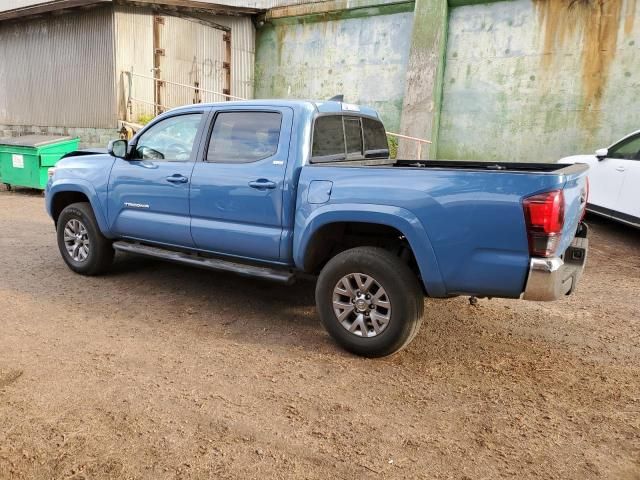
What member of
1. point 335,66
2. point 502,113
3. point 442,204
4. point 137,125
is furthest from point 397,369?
point 335,66

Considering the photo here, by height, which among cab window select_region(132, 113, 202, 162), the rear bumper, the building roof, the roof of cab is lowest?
the rear bumper

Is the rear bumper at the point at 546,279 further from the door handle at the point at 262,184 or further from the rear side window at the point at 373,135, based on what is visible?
the rear side window at the point at 373,135

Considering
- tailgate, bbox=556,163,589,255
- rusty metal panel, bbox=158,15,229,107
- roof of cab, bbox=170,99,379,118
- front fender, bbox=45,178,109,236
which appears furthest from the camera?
rusty metal panel, bbox=158,15,229,107

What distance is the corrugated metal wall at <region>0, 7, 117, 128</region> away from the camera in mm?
13266

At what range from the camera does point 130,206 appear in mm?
5102

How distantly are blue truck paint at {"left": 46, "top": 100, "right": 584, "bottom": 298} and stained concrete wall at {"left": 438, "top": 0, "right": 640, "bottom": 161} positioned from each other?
8.35 meters

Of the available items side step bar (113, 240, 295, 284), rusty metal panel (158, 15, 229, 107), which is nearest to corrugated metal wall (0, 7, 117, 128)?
rusty metal panel (158, 15, 229, 107)

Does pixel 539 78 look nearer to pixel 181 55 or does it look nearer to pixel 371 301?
pixel 181 55

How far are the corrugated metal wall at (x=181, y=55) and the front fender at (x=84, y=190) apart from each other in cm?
827

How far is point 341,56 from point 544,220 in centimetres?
1289

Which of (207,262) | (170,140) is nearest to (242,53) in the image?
(170,140)

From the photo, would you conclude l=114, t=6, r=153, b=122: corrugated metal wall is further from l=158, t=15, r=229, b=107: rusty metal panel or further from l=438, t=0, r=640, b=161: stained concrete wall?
l=438, t=0, r=640, b=161: stained concrete wall

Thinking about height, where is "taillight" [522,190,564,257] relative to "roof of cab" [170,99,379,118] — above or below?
below

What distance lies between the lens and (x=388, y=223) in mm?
3574
